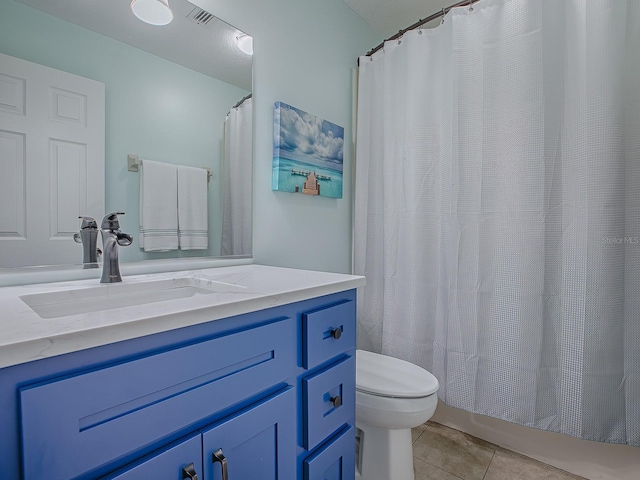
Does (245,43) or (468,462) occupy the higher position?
(245,43)

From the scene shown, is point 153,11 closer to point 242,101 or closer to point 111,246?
point 242,101

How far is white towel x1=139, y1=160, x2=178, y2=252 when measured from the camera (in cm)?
123

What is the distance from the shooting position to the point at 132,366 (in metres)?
0.58

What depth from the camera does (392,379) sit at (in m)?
1.37

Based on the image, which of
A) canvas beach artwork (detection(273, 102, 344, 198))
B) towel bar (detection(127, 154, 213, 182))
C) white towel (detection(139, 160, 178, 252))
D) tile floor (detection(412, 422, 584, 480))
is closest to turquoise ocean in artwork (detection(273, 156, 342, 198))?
canvas beach artwork (detection(273, 102, 344, 198))

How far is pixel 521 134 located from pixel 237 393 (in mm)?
1467

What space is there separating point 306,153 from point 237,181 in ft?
1.42

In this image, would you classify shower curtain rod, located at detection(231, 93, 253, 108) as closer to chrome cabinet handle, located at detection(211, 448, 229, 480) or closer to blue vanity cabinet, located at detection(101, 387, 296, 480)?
blue vanity cabinet, located at detection(101, 387, 296, 480)

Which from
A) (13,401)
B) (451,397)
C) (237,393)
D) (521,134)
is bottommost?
(451,397)

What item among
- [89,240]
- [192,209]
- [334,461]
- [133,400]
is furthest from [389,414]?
[89,240]

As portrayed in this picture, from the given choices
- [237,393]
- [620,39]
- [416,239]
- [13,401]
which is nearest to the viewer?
[13,401]

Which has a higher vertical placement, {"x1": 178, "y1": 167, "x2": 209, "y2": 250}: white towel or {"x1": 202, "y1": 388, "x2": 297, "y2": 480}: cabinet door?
{"x1": 178, "y1": 167, "x2": 209, "y2": 250}: white towel

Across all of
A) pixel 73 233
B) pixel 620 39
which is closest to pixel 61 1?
pixel 73 233

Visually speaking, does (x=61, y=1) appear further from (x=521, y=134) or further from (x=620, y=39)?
(x=620, y=39)
